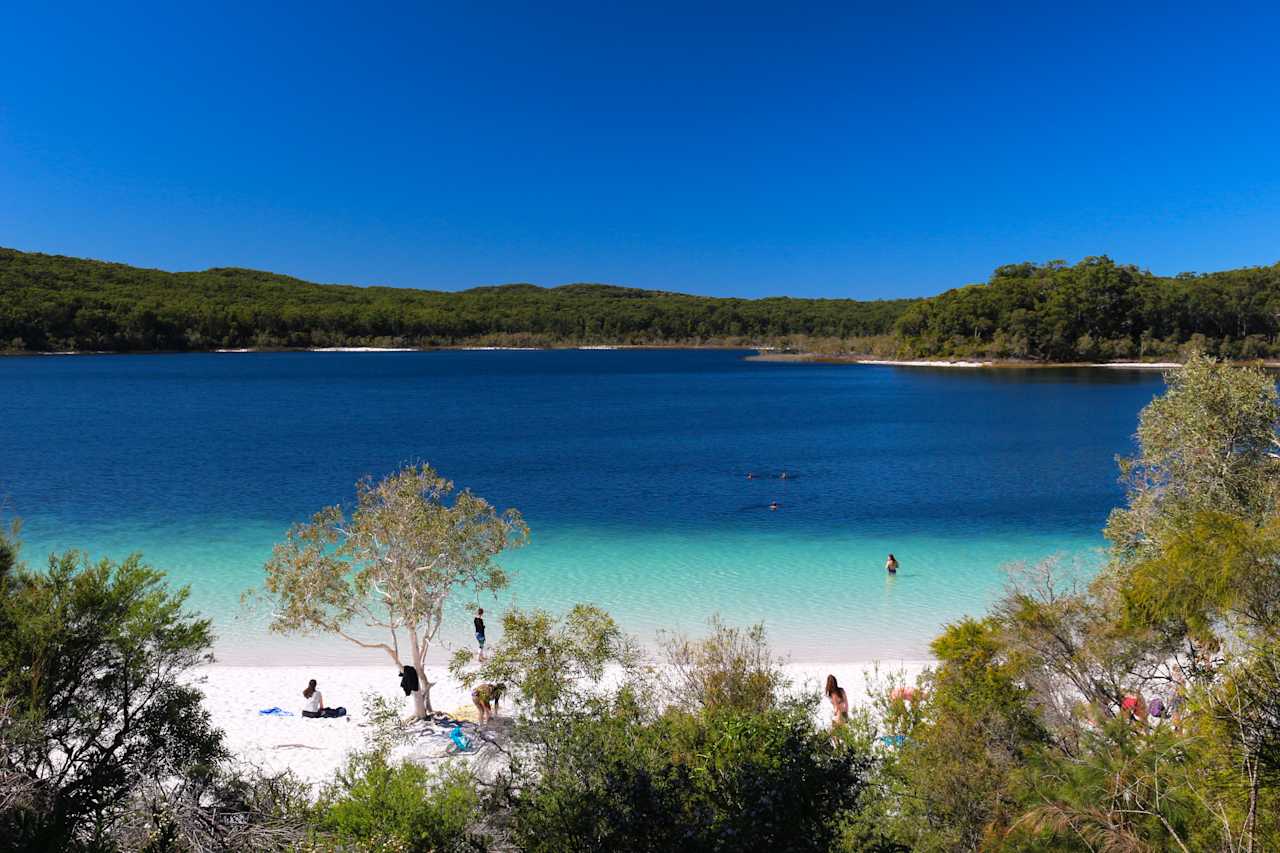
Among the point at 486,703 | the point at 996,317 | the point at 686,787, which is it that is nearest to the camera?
the point at 686,787

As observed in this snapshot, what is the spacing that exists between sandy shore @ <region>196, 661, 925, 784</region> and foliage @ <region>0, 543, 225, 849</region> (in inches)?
109

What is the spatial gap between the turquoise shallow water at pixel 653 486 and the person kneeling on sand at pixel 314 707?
3633 mm

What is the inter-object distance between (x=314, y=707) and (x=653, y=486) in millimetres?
23437

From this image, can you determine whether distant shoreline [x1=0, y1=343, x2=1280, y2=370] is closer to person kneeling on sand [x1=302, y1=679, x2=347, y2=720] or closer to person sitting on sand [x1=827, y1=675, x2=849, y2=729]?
person sitting on sand [x1=827, y1=675, x2=849, y2=729]

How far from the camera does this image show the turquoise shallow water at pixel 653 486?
20.8 meters

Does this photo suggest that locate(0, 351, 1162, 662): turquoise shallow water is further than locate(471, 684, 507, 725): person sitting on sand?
Yes

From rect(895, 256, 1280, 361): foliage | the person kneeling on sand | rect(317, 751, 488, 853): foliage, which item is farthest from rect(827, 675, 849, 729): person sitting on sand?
rect(895, 256, 1280, 361): foliage

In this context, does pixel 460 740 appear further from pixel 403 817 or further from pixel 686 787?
pixel 686 787

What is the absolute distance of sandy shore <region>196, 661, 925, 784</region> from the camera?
11914 mm

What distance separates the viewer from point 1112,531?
14492 millimetres

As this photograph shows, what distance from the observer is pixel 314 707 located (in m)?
13.4

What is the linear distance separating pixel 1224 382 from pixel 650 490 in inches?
917

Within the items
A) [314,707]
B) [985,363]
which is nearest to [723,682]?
[314,707]

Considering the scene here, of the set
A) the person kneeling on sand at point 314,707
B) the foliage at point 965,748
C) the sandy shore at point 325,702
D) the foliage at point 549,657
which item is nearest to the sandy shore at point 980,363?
the sandy shore at point 325,702
